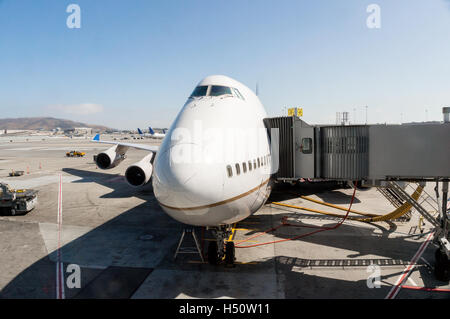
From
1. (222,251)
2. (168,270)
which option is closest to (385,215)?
(222,251)

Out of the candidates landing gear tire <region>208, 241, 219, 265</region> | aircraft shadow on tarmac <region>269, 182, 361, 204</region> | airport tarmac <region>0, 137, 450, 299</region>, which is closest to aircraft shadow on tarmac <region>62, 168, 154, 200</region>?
airport tarmac <region>0, 137, 450, 299</region>

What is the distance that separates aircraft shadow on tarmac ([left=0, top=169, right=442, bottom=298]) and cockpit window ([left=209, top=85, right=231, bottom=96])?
736cm

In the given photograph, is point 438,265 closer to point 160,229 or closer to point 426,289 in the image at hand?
point 426,289

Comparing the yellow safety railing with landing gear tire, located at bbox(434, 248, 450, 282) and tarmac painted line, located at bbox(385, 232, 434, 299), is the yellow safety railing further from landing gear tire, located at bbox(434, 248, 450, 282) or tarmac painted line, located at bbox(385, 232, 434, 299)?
landing gear tire, located at bbox(434, 248, 450, 282)

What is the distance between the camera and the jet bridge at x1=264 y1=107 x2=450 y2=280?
11844 millimetres

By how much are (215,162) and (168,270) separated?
5.61 meters

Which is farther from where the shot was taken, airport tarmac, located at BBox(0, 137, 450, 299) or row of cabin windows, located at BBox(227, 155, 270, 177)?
airport tarmac, located at BBox(0, 137, 450, 299)

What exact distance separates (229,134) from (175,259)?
6.30 metres

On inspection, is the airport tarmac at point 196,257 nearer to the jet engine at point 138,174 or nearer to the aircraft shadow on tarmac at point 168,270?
the aircraft shadow on tarmac at point 168,270

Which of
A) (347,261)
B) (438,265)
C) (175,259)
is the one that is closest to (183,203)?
(175,259)

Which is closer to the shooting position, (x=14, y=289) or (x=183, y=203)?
(x=183, y=203)

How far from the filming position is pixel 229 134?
10078 mm

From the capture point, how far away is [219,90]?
40.3 ft
